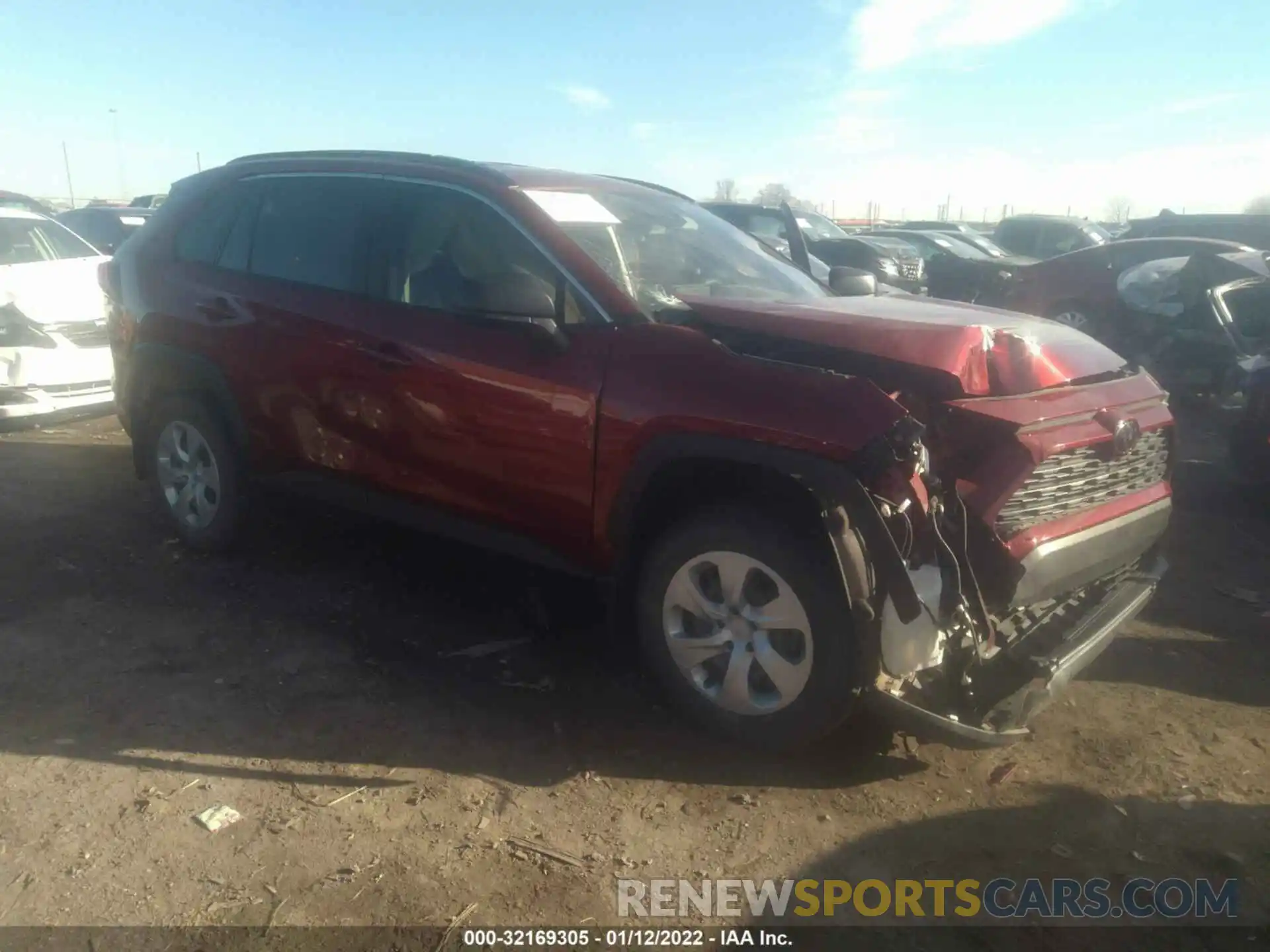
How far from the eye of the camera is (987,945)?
101 inches

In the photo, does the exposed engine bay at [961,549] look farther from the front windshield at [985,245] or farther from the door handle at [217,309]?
the front windshield at [985,245]

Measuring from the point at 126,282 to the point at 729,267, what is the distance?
3.23 metres

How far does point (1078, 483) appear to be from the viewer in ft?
10.8

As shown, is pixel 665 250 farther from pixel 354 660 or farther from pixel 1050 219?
pixel 1050 219

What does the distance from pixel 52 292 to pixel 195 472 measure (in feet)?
12.0

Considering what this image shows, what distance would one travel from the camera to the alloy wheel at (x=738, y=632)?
315cm

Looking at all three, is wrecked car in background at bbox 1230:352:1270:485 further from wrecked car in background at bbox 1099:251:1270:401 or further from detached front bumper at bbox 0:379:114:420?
detached front bumper at bbox 0:379:114:420

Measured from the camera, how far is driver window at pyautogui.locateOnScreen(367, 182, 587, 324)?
139 inches

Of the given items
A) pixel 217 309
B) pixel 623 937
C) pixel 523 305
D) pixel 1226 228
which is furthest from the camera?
pixel 1226 228

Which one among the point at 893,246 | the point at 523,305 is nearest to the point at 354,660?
the point at 523,305

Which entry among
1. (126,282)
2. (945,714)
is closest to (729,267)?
(945,714)

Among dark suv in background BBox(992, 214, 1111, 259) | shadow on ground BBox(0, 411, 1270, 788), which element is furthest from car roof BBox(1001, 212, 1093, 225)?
shadow on ground BBox(0, 411, 1270, 788)

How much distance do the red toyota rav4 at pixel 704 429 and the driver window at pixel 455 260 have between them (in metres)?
0.01

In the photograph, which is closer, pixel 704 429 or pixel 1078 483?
pixel 704 429
